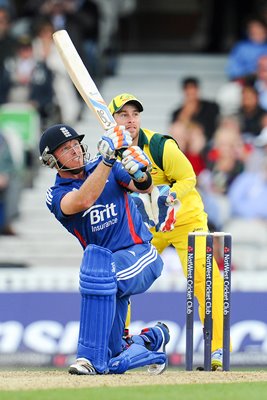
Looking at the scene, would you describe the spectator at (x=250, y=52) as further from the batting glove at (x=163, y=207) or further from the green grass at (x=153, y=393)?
the green grass at (x=153, y=393)

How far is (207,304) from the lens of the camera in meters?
9.12

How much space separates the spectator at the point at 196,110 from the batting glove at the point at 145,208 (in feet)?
20.1

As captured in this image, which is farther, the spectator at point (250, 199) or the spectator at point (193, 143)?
the spectator at point (193, 143)

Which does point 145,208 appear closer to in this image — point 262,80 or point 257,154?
point 257,154

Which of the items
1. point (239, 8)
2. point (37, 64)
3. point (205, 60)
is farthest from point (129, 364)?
point (239, 8)

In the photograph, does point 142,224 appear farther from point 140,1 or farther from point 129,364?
point 140,1

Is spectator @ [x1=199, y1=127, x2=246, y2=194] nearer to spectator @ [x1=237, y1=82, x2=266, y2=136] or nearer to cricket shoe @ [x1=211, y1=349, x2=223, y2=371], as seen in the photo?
spectator @ [x1=237, y1=82, x2=266, y2=136]

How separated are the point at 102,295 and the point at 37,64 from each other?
8010mm

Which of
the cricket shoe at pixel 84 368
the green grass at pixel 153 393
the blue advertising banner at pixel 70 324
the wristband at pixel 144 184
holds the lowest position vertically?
the green grass at pixel 153 393

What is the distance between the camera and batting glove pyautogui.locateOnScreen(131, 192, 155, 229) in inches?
360

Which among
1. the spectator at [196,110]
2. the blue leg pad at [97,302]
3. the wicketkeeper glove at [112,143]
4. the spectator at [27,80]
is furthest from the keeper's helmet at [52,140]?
the spectator at [27,80]

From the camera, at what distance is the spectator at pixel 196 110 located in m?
15.4

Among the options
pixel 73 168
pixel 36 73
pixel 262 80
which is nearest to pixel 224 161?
pixel 262 80

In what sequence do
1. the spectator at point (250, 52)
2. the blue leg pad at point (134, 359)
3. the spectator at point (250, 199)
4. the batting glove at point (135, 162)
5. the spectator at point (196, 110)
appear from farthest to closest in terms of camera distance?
1. the spectator at point (250, 52)
2. the spectator at point (196, 110)
3. the spectator at point (250, 199)
4. the blue leg pad at point (134, 359)
5. the batting glove at point (135, 162)
